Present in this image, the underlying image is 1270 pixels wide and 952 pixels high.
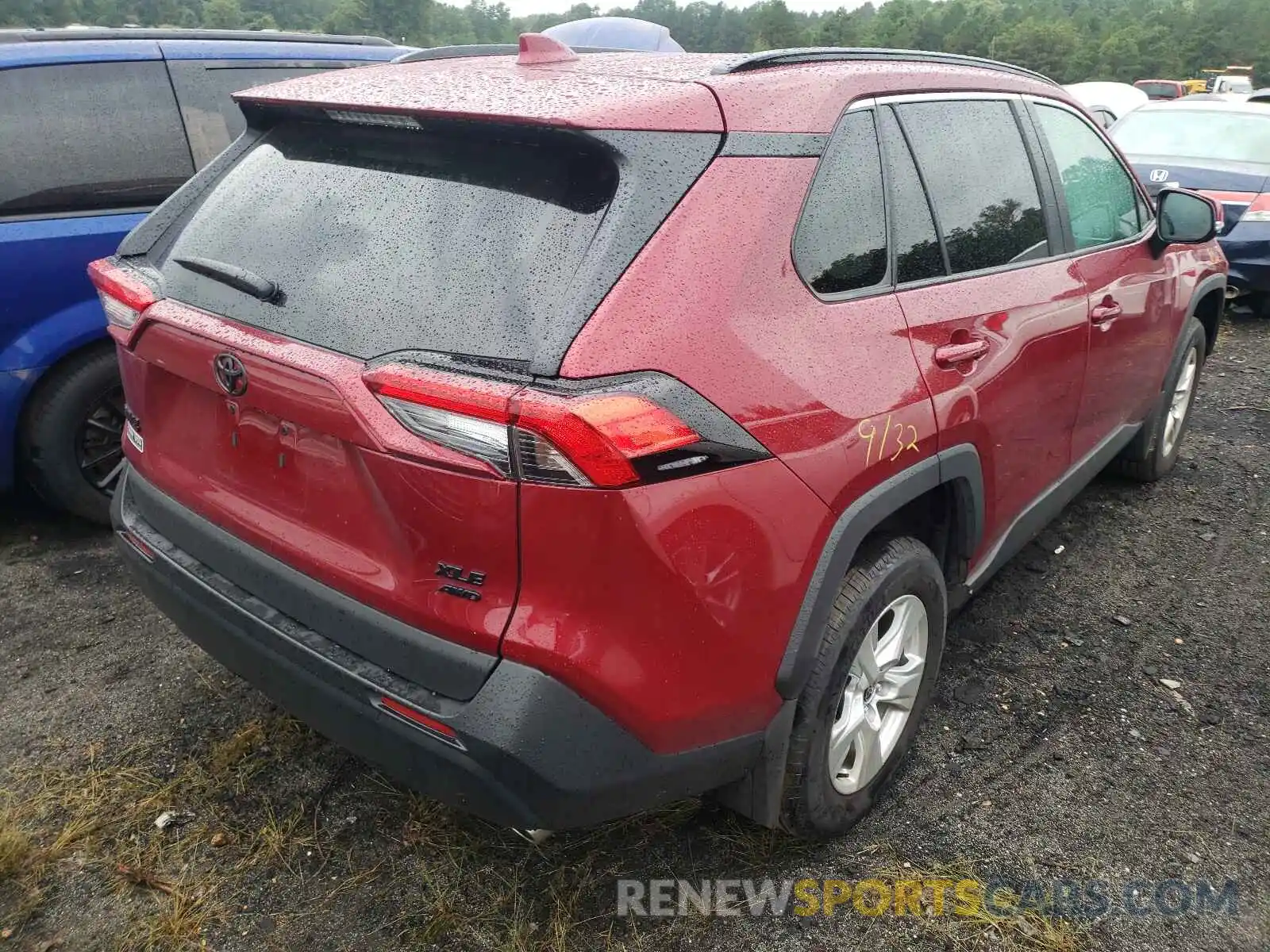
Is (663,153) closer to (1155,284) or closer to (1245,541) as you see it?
(1155,284)

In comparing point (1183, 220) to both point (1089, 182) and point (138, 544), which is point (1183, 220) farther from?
point (138, 544)

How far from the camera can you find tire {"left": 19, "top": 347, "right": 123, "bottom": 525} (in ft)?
11.5

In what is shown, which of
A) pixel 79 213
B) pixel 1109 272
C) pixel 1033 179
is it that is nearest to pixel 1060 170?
pixel 1033 179

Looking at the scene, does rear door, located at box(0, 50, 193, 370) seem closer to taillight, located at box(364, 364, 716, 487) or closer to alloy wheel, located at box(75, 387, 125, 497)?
alloy wheel, located at box(75, 387, 125, 497)

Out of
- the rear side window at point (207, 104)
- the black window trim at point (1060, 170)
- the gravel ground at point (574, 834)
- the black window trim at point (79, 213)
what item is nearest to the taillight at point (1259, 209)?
the black window trim at point (1060, 170)

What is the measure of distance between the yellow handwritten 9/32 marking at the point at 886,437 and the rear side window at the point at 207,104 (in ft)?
9.74

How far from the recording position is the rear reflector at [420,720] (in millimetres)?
1646

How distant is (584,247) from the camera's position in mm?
1643

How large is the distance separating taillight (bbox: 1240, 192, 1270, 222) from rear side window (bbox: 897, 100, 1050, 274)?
5987 mm

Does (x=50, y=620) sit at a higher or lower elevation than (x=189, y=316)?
lower

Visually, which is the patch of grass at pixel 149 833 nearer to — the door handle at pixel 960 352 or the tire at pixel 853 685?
the tire at pixel 853 685

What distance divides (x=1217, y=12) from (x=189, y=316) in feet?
348

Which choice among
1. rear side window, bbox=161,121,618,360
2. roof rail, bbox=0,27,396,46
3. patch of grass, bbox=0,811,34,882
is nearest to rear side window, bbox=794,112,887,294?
rear side window, bbox=161,121,618,360

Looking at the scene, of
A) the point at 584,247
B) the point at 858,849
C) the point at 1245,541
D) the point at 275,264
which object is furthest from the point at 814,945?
the point at 1245,541
